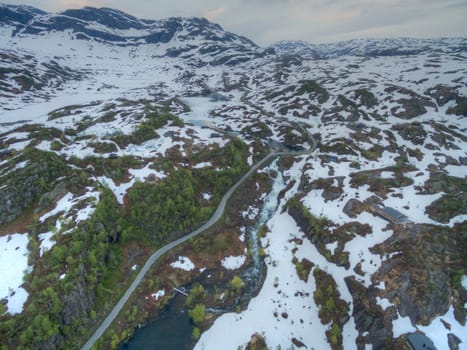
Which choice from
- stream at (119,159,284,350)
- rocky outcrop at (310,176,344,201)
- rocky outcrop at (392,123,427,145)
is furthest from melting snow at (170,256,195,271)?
rocky outcrop at (392,123,427,145)

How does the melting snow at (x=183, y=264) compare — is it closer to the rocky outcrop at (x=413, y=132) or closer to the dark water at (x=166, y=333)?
the dark water at (x=166, y=333)

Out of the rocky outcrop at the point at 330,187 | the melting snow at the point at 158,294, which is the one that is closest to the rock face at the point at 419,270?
the rocky outcrop at the point at 330,187

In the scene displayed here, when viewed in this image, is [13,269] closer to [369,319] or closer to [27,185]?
[27,185]

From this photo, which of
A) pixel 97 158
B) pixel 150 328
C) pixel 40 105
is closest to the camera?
pixel 150 328

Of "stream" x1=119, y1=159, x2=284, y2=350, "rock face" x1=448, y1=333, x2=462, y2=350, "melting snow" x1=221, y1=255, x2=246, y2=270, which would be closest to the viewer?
"rock face" x1=448, y1=333, x2=462, y2=350

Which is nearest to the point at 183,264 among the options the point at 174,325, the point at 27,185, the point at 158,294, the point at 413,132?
the point at 158,294

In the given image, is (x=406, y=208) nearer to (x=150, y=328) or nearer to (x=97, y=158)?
(x=150, y=328)

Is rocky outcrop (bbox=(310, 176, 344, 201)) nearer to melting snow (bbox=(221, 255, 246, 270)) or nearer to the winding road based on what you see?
the winding road

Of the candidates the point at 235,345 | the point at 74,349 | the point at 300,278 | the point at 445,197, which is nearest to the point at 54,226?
the point at 74,349
